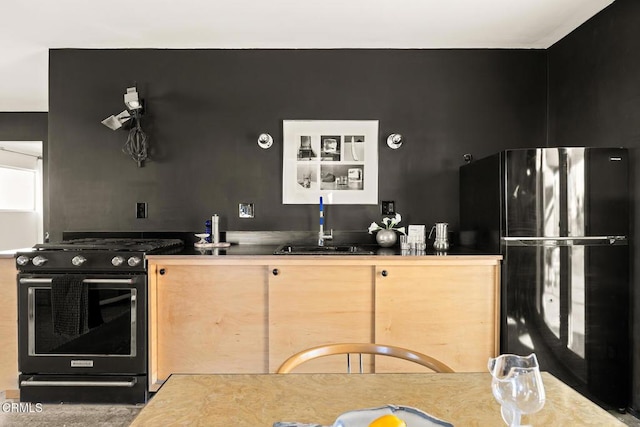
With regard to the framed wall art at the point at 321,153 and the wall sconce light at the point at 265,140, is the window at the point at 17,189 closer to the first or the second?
the wall sconce light at the point at 265,140

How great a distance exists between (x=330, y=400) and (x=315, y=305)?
155 centimetres

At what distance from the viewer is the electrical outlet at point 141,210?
10.5 feet

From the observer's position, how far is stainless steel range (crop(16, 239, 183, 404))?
8.32ft

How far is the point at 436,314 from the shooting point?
8.41ft

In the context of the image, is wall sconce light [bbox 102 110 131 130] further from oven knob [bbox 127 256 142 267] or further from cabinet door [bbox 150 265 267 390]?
cabinet door [bbox 150 265 267 390]

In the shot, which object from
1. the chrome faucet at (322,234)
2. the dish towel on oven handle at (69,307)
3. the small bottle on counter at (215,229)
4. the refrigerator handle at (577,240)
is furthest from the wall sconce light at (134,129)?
the refrigerator handle at (577,240)

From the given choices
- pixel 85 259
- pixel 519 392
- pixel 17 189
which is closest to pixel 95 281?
pixel 85 259

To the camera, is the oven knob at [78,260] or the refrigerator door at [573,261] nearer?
the refrigerator door at [573,261]

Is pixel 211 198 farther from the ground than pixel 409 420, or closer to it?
farther from the ground

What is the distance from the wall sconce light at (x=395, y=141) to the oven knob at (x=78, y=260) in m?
2.18

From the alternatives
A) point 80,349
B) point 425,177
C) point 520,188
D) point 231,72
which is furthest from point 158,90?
point 520,188

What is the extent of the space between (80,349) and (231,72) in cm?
214

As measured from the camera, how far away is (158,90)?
3.21 meters

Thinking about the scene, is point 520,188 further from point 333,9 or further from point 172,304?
point 172,304
